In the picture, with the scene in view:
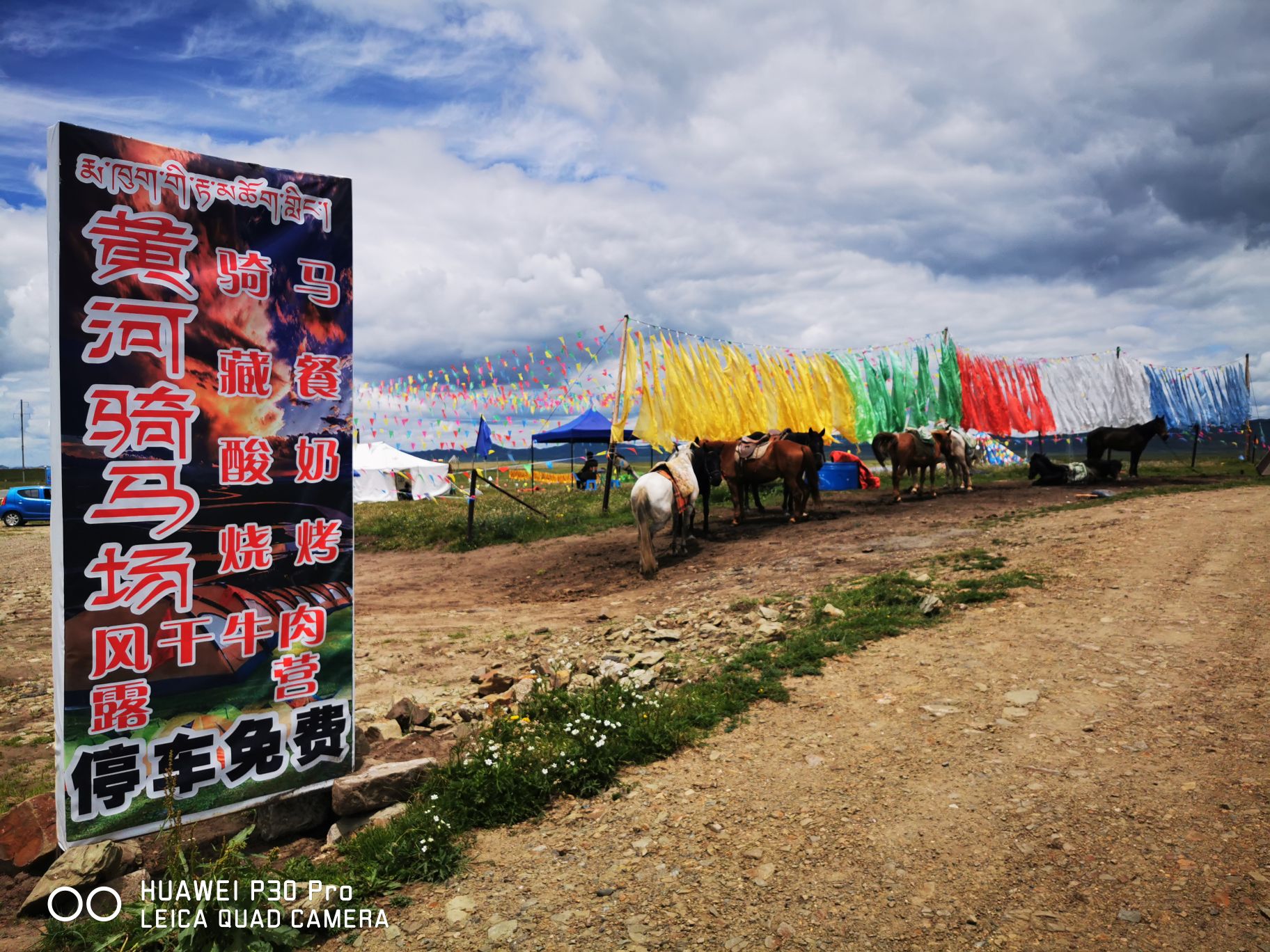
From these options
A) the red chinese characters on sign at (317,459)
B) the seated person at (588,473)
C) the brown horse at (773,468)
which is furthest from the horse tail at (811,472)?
the seated person at (588,473)

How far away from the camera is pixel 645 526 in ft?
40.1

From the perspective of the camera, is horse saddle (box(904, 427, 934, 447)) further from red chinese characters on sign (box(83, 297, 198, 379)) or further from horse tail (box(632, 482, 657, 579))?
red chinese characters on sign (box(83, 297, 198, 379))

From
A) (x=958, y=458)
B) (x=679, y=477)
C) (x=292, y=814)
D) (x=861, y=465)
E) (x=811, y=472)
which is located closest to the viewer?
(x=292, y=814)

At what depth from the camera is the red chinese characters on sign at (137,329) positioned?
386cm

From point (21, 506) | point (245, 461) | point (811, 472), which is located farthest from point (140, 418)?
point (21, 506)

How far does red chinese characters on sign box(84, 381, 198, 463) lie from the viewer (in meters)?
3.88

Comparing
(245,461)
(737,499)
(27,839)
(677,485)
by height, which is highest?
(245,461)

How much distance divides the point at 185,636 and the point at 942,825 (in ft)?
14.7

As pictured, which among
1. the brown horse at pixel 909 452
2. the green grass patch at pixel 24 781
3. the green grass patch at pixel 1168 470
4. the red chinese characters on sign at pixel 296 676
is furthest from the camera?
the green grass patch at pixel 1168 470

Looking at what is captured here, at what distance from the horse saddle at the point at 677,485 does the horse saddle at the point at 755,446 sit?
272 centimetres

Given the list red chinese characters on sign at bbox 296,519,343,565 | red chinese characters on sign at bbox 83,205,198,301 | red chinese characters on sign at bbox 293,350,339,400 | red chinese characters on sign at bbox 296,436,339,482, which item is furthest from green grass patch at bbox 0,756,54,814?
red chinese characters on sign at bbox 83,205,198,301

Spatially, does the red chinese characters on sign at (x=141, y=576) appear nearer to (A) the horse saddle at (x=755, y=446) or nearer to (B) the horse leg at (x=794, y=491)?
(A) the horse saddle at (x=755, y=446)

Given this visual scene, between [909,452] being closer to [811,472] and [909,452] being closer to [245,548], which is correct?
[811,472]

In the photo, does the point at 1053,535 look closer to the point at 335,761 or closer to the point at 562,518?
the point at 335,761
